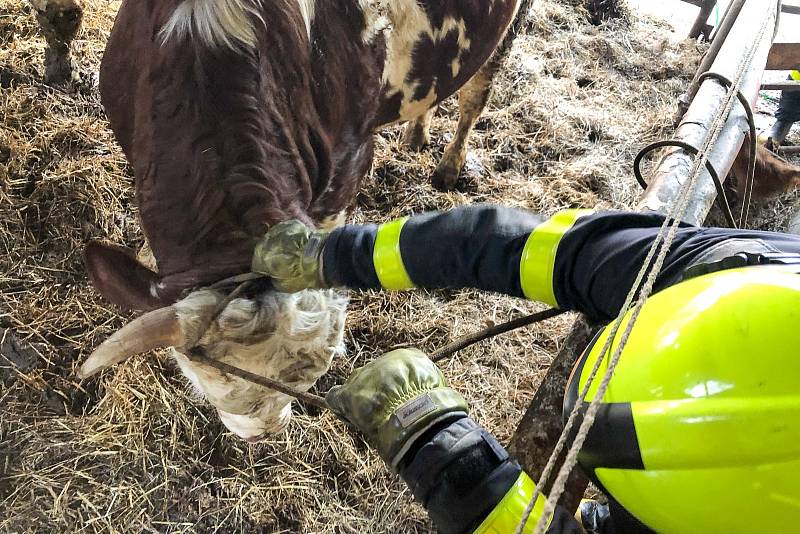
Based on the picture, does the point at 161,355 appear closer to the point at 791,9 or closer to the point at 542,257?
the point at 542,257

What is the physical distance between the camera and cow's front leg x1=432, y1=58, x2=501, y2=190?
137 inches

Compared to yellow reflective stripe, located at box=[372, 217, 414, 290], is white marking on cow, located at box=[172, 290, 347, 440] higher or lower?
lower

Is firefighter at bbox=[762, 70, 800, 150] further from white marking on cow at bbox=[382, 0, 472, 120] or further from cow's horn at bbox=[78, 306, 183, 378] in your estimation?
cow's horn at bbox=[78, 306, 183, 378]

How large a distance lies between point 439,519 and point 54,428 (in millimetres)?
1951

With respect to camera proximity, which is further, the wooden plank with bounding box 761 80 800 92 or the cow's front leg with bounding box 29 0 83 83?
the wooden plank with bounding box 761 80 800 92

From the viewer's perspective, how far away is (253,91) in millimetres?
1560

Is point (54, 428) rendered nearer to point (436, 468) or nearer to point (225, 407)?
point (225, 407)

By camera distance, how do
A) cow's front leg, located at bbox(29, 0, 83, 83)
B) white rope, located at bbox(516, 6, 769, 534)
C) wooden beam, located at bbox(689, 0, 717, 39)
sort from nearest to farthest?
white rope, located at bbox(516, 6, 769, 534) < cow's front leg, located at bbox(29, 0, 83, 83) < wooden beam, located at bbox(689, 0, 717, 39)

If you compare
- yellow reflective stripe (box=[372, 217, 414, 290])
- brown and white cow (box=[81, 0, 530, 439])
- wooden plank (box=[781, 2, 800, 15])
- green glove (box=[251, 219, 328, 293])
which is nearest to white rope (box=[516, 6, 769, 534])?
yellow reflective stripe (box=[372, 217, 414, 290])

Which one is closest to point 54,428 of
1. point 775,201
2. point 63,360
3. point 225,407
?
point 63,360

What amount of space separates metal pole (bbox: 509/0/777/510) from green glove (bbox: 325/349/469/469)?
393 mm

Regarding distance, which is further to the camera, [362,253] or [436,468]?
[362,253]

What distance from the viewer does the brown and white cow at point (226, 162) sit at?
4.78ft

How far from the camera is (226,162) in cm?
149
